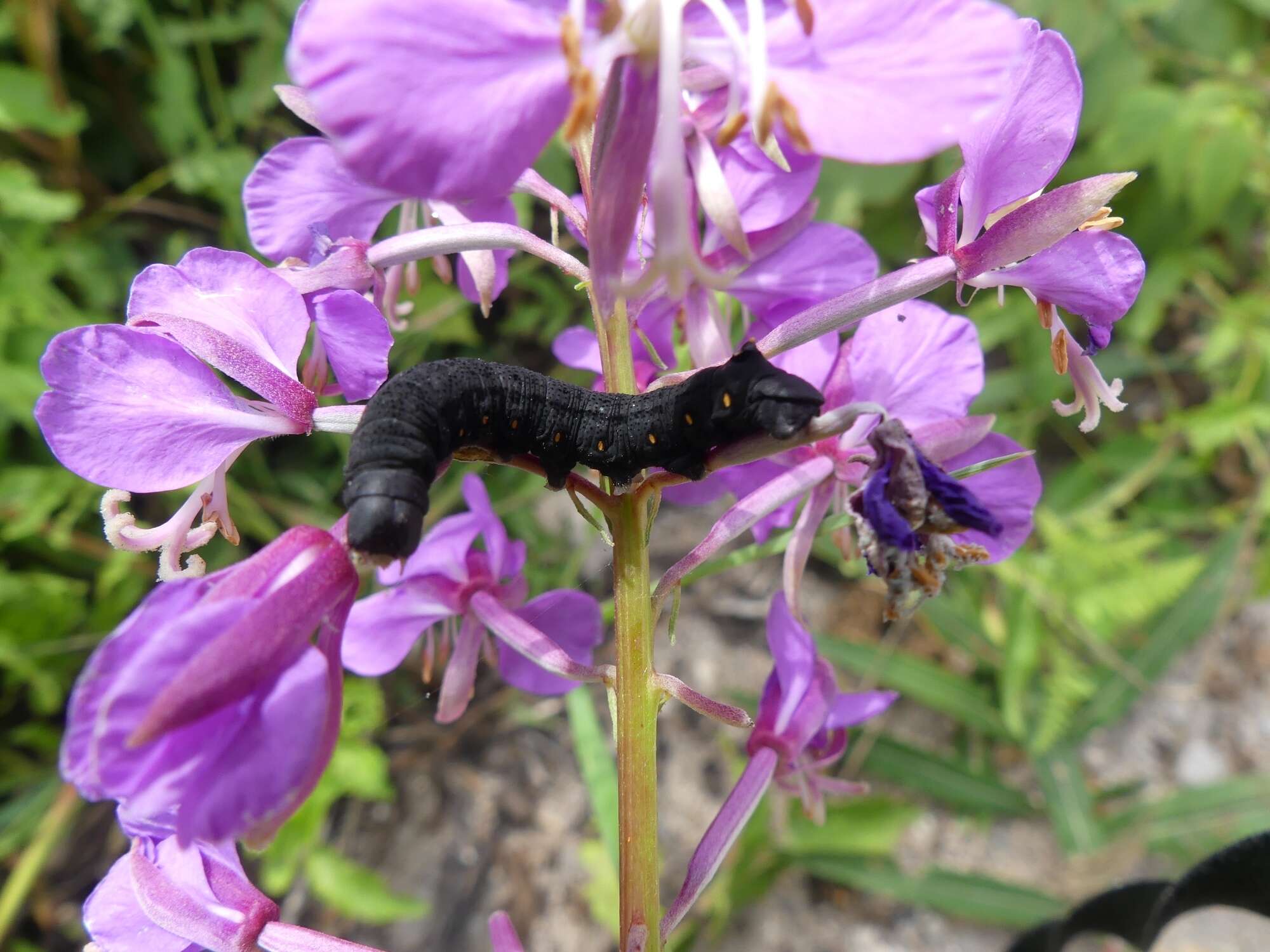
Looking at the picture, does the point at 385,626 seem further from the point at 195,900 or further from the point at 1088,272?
the point at 1088,272

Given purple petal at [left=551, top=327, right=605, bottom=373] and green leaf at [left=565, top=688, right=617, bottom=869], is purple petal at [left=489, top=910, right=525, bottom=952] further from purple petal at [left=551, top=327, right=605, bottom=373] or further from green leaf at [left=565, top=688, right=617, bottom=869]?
green leaf at [left=565, top=688, right=617, bottom=869]

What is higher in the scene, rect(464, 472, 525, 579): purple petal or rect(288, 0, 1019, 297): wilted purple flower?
rect(288, 0, 1019, 297): wilted purple flower

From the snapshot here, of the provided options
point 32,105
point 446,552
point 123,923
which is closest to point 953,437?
point 446,552

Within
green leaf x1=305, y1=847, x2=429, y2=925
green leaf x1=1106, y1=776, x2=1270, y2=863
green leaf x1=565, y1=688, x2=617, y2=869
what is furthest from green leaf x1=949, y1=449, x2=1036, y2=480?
green leaf x1=1106, y1=776, x2=1270, y2=863

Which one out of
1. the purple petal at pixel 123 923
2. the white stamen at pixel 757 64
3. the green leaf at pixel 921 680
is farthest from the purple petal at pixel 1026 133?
the green leaf at pixel 921 680

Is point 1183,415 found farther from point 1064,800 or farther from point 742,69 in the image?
point 742,69

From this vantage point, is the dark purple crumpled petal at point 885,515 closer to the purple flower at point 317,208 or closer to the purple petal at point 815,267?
the purple petal at point 815,267
